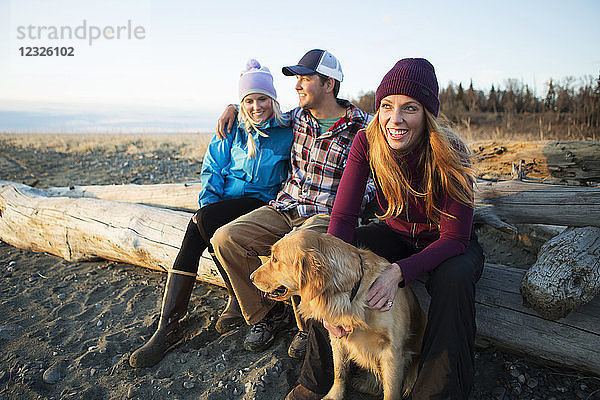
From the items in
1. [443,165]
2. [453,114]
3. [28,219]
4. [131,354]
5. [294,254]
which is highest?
[453,114]

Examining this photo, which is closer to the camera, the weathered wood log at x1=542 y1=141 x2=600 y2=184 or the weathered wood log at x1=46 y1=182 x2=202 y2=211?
the weathered wood log at x1=542 y1=141 x2=600 y2=184

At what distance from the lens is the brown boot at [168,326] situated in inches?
133

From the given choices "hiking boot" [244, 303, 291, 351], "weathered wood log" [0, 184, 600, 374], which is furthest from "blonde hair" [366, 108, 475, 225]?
"hiking boot" [244, 303, 291, 351]

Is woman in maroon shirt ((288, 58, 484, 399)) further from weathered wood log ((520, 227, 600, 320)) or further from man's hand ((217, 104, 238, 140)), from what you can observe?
man's hand ((217, 104, 238, 140))

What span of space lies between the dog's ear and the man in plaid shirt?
1.00m

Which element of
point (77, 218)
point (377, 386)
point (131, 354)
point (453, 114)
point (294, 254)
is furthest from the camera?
point (453, 114)

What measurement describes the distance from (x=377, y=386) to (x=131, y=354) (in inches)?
87.2

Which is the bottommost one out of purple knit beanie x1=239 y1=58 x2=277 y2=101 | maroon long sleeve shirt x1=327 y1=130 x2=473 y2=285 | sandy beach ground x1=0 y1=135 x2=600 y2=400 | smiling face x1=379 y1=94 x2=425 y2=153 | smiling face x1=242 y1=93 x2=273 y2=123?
sandy beach ground x1=0 y1=135 x2=600 y2=400

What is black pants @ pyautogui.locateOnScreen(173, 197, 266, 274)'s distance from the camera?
12.4 ft

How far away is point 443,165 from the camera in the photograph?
2746 millimetres

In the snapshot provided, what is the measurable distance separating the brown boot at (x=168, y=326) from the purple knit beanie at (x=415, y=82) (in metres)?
2.61

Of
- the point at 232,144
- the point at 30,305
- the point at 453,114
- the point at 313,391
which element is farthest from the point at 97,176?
the point at 453,114

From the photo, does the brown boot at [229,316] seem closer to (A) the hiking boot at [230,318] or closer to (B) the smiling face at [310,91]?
(A) the hiking boot at [230,318]

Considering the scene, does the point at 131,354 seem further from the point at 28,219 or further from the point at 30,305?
the point at 28,219
